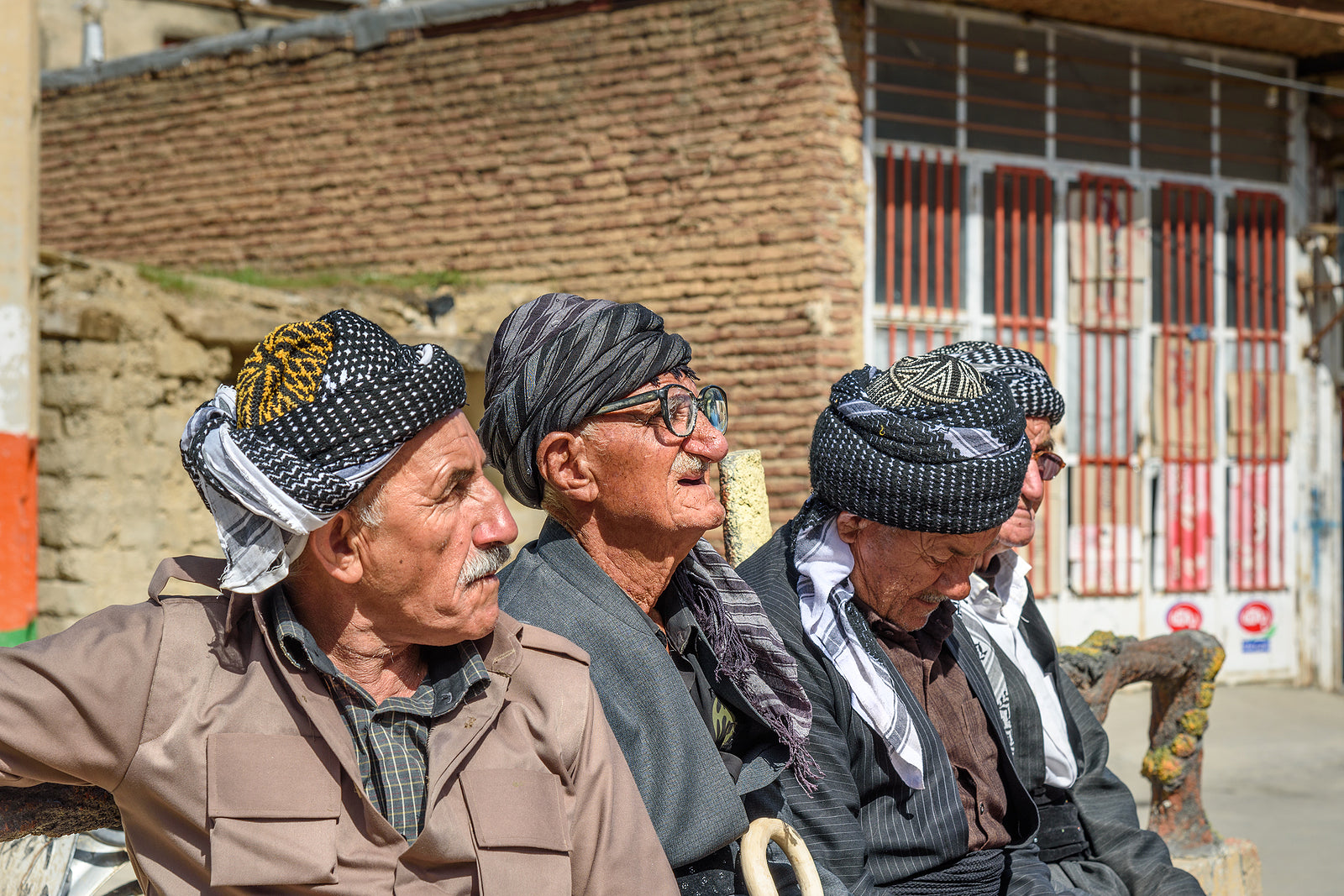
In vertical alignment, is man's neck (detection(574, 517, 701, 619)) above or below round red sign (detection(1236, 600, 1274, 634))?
above

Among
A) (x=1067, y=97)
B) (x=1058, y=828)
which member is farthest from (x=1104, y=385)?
(x=1058, y=828)

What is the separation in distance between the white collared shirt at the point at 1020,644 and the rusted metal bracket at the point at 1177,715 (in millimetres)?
666

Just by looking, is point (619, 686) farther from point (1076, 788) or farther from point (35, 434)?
point (35, 434)

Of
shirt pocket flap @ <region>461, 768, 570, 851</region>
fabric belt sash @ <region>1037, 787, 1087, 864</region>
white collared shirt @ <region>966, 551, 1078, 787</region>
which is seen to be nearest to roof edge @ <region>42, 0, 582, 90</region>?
white collared shirt @ <region>966, 551, 1078, 787</region>

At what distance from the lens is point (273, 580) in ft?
5.43

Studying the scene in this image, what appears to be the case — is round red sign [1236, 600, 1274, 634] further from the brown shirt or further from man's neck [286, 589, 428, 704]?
man's neck [286, 589, 428, 704]

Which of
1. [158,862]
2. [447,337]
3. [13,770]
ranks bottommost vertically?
[158,862]

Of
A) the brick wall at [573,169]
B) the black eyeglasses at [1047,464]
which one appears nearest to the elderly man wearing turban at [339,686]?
the black eyeglasses at [1047,464]

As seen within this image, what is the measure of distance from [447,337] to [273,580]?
6.20 m

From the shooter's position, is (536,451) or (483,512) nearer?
(483,512)

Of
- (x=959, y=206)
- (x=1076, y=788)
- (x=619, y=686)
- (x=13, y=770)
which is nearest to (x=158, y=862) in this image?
(x=13, y=770)

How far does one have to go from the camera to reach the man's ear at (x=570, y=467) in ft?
7.72

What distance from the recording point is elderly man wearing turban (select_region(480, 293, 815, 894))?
7.30 feet

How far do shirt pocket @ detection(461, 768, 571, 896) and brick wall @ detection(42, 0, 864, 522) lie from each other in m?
5.68
